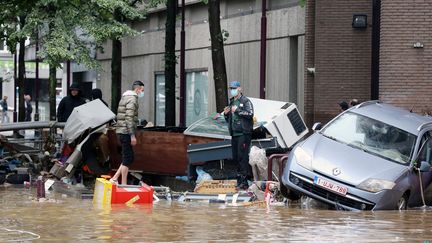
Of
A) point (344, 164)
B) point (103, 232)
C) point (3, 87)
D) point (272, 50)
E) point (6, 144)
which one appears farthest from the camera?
point (3, 87)

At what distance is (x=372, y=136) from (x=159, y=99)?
31216 millimetres

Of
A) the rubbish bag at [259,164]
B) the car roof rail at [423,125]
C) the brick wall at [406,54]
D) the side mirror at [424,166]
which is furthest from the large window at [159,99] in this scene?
the side mirror at [424,166]

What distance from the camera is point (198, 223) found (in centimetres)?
1333

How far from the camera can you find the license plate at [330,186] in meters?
15.1

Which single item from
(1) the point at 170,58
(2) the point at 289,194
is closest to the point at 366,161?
(2) the point at 289,194

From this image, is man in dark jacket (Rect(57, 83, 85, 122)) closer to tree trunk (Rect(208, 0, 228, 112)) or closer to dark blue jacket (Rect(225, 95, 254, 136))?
tree trunk (Rect(208, 0, 228, 112))

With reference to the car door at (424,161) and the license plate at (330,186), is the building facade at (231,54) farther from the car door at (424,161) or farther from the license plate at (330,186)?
the license plate at (330,186)

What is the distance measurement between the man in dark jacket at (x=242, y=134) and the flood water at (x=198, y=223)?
6.67 ft

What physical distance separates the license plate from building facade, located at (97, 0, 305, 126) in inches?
668

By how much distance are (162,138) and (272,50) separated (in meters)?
14.7

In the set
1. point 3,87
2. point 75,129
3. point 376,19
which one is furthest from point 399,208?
point 3,87

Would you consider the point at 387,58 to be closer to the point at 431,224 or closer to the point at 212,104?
the point at 431,224

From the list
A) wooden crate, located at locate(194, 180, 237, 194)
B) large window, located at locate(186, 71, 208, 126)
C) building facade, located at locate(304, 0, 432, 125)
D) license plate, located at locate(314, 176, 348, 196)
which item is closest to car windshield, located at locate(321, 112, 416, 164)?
license plate, located at locate(314, 176, 348, 196)

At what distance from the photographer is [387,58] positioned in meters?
24.1
